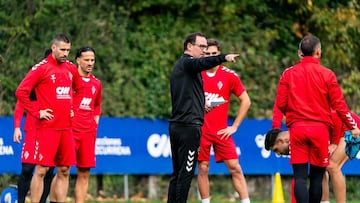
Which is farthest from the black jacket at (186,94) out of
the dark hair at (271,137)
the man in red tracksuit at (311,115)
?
the man in red tracksuit at (311,115)

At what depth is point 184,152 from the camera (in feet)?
45.1

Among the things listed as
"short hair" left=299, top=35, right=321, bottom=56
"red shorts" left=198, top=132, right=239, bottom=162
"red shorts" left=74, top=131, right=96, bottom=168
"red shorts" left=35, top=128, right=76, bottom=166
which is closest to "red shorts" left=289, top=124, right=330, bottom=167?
"short hair" left=299, top=35, right=321, bottom=56

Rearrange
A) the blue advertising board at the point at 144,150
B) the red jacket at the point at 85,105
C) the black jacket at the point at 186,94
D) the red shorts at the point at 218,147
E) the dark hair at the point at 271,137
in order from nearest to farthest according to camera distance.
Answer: the black jacket at the point at 186,94 → the dark hair at the point at 271,137 → the red shorts at the point at 218,147 → the red jacket at the point at 85,105 → the blue advertising board at the point at 144,150

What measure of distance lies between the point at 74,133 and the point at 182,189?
2900 millimetres

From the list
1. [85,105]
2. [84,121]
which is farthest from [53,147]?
[85,105]

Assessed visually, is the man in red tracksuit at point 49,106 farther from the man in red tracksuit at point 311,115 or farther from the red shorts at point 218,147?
the man in red tracksuit at point 311,115

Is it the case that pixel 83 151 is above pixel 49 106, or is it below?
below

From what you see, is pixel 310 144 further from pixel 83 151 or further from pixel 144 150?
pixel 144 150

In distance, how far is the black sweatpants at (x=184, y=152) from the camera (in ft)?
45.1

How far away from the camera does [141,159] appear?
21.7 meters

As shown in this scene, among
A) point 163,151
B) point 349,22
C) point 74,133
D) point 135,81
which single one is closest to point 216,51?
point 74,133

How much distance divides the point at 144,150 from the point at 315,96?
8.34 m

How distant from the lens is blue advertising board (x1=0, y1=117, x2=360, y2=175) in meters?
20.5

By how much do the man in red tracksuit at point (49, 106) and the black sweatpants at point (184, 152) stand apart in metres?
1.69
